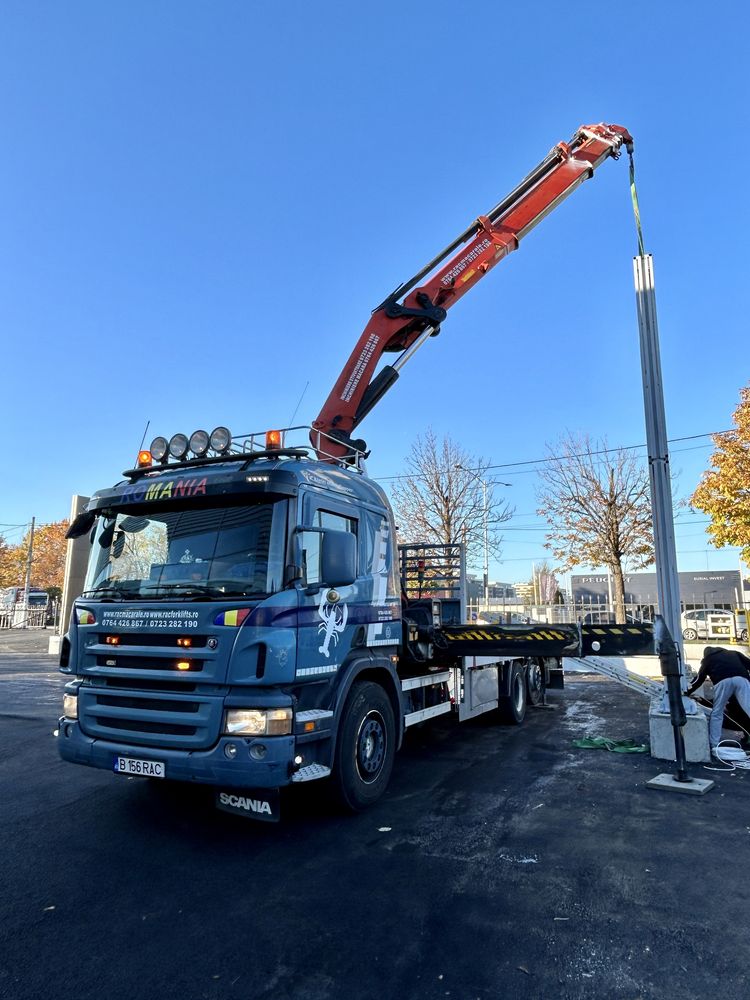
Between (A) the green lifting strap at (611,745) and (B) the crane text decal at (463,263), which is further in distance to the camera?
(B) the crane text decal at (463,263)

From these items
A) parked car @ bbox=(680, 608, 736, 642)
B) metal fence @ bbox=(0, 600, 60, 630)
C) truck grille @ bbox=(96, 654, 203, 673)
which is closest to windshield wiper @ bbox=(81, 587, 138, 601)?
truck grille @ bbox=(96, 654, 203, 673)

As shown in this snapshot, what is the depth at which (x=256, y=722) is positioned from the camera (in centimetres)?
446

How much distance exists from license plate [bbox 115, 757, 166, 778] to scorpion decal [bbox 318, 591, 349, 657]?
1474 millimetres

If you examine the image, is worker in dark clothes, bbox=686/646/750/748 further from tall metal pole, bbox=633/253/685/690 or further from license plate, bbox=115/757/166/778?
license plate, bbox=115/757/166/778

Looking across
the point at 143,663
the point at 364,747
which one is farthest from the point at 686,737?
the point at 143,663

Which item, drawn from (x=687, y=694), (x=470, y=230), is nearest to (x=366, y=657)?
(x=687, y=694)

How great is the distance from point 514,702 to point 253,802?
6.31 m

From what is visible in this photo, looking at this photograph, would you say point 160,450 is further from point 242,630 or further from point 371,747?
point 371,747

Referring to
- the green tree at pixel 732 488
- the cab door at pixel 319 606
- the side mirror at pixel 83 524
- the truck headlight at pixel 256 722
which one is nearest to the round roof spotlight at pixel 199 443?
the side mirror at pixel 83 524

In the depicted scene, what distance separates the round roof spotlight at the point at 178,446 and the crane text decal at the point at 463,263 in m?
5.66

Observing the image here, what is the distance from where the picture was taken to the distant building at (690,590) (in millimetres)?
48094

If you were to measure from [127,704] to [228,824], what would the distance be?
1.42m

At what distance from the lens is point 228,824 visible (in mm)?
A: 5316

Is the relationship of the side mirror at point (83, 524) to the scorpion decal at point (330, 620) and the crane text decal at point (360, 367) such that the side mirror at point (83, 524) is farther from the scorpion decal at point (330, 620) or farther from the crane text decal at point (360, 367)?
the crane text decal at point (360, 367)
